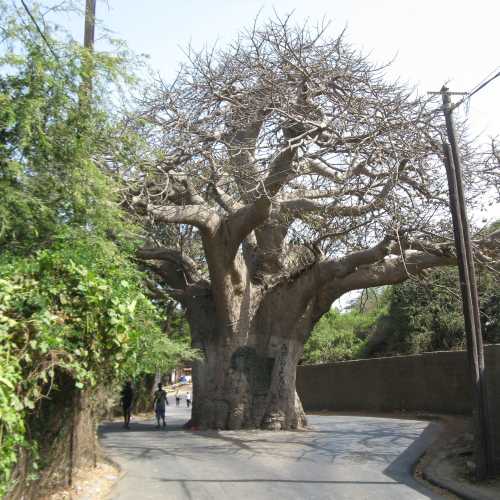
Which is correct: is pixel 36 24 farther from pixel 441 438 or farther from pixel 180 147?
pixel 441 438

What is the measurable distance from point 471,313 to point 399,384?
12250 mm

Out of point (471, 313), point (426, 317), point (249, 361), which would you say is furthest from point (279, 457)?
point (426, 317)

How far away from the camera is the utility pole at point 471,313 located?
33.6 ft

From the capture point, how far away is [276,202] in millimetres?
15070

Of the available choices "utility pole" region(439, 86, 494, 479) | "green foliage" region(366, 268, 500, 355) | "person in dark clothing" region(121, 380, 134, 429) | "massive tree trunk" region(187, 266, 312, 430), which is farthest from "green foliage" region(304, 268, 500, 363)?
"person in dark clothing" region(121, 380, 134, 429)

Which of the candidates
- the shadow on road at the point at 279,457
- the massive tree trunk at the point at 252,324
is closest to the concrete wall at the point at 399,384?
the shadow on road at the point at 279,457

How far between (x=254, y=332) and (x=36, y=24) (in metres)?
10.7

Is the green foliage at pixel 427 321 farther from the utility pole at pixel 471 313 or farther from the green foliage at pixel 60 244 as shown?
the green foliage at pixel 60 244

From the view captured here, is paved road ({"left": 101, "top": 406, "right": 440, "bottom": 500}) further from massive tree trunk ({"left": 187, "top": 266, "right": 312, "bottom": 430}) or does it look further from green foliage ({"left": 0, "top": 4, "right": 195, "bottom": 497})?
green foliage ({"left": 0, "top": 4, "right": 195, "bottom": 497})

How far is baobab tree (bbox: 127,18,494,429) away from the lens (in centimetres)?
1392

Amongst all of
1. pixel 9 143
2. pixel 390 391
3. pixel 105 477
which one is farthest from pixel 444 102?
pixel 390 391

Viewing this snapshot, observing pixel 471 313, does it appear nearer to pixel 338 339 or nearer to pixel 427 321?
pixel 427 321

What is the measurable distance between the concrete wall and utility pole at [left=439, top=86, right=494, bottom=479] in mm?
1056

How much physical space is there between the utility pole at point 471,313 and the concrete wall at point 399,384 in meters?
1.06
